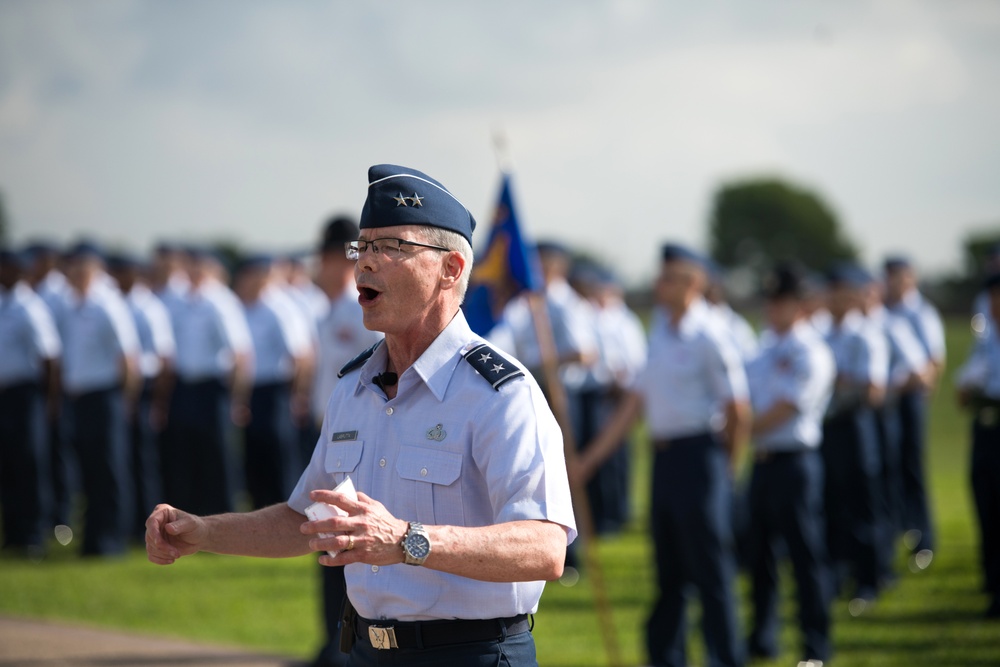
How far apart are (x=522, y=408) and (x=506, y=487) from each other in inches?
8.3

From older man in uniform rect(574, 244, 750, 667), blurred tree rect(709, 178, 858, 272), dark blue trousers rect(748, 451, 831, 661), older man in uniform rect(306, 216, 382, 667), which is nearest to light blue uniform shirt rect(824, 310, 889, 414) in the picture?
dark blue trousers rect(748, 451, 831, 661)

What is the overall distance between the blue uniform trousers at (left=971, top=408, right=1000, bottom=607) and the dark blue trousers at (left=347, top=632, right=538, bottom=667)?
6.68m

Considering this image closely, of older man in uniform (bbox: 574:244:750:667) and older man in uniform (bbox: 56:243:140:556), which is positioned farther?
older man in uniform (bbox: 56:243:140:556)

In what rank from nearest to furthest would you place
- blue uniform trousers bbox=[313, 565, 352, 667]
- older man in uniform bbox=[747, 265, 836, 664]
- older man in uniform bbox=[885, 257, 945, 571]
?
blue uniform trousers bbox=[313, 565, 352, 667] → older man in uniform bbox=[747, 265, 836, 664] → older man in uniform bbox=[885, 257, 945, 571]

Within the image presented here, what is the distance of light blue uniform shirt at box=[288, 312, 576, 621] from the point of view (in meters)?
2.98

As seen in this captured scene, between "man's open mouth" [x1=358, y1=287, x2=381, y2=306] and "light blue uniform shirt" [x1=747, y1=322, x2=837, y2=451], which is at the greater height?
"man's open mouth" [x1=358, y1=287, x2=381, y2=306]

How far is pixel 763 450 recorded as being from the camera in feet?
25.8

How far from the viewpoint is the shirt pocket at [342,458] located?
3262mm

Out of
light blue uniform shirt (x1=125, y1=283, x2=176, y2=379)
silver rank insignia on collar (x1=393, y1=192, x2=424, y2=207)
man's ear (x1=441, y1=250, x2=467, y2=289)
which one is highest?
light blue uniform shirt (x1=125, y1=283, x2=176, y2=379)

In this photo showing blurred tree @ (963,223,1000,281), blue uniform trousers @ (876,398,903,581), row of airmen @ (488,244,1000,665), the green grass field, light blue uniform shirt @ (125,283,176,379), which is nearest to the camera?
row of airmen @ (488,244,1000,665)

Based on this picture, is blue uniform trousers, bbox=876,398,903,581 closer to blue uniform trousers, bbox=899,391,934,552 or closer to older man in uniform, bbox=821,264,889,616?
blue uniform trousers, bbox=899,391,934,552

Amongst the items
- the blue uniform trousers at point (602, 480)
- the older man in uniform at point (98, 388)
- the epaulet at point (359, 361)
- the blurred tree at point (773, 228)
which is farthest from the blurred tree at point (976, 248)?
the epaulet at point (359, 361)

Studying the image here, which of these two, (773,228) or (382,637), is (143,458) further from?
(773,228)

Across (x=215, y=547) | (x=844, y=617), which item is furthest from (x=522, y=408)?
(x=844, y=617)
